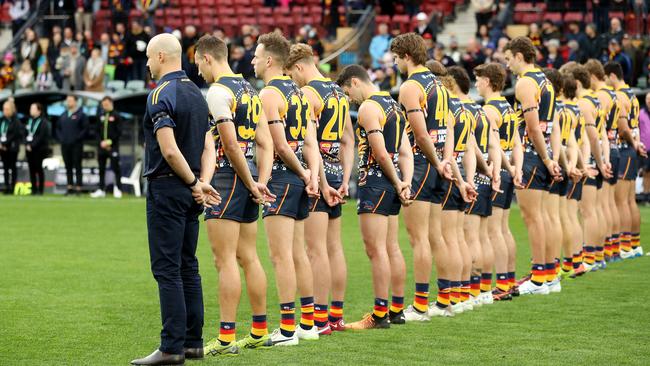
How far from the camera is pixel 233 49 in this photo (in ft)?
91.2

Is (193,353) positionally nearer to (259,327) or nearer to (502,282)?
(259,327)

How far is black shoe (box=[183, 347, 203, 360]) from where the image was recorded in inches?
314

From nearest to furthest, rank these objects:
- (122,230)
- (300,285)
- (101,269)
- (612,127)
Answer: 1. (300,285)
2. (101,269)
3. (612,127)
4. (122,230)

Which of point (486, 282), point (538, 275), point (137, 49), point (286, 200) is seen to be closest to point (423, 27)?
point (137, 49)

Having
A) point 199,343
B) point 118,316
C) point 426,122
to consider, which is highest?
point 426,122

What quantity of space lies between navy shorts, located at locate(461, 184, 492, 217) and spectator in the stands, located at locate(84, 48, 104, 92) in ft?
61.4

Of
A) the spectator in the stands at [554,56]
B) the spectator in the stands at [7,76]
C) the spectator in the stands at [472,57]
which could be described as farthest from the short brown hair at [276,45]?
the spectator in the stands at [7,76]

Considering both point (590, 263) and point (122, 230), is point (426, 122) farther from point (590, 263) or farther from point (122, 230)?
point (122, 230)

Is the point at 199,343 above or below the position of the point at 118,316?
above

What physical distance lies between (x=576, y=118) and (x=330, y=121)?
184 inches

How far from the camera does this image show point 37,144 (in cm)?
2594

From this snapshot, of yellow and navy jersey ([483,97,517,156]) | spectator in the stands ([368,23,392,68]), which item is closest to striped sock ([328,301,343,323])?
yellow and navy jersey ([483,97,517,156])

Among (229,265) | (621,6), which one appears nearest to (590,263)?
(229,265)

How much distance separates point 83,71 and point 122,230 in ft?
37.8
